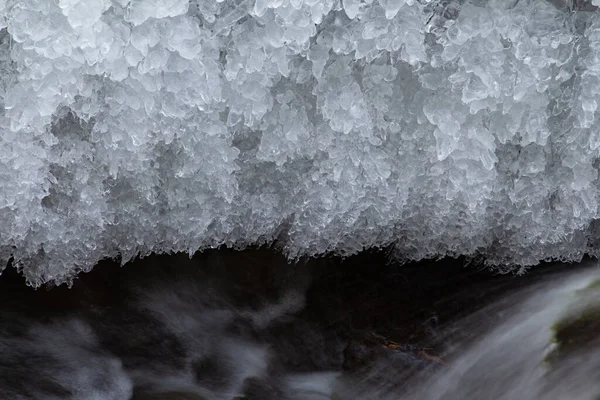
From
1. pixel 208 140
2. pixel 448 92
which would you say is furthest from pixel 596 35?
pixel 208 140

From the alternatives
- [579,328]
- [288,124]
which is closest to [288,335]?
[288,124]

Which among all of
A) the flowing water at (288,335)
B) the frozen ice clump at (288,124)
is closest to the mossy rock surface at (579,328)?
the flowing water at (288,335)

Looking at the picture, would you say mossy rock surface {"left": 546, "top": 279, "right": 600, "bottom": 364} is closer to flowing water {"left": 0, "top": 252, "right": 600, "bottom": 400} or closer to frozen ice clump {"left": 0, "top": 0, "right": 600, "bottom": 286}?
flowing water {"left": 0, "top": 252, "right": 600, "bottom": 400}

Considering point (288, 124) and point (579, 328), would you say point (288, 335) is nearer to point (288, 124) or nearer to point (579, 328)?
point (288, 124)

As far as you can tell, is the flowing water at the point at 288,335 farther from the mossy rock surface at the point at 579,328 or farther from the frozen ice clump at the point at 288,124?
the frozen ice clump at the point at 288,124

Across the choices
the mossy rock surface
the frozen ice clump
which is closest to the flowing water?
the mossy rock surface

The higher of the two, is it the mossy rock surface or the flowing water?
the flowing water
